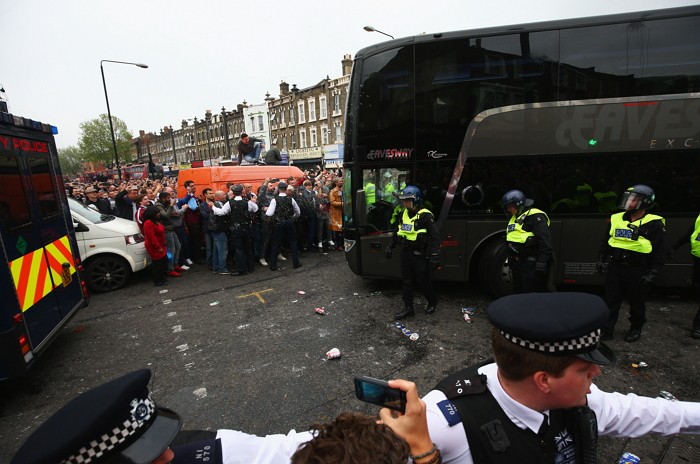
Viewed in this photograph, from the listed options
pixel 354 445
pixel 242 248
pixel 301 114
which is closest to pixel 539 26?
pixel 354 445

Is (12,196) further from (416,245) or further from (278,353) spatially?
(416,245)

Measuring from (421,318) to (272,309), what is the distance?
251 cm

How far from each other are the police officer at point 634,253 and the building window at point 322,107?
35842 millimetres

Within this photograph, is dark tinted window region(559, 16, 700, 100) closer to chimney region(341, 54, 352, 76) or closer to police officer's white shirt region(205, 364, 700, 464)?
police officer's white shirt region(205, 364, 700, 464)

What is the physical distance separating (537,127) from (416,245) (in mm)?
2506

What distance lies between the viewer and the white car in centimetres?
720

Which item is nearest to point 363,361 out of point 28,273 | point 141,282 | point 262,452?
point 262,452

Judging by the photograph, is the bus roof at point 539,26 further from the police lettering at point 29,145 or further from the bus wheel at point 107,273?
the bus wheel at point 107,273

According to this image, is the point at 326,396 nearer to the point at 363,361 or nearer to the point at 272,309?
the point at 363,361

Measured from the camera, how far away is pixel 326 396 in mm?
3814

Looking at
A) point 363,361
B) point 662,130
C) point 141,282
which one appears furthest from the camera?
point 141,282

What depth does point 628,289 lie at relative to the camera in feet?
14.8

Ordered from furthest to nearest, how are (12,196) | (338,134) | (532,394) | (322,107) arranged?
(322,107) < (338,134) < (12,196) < (532,394)

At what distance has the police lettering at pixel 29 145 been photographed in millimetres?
4216
